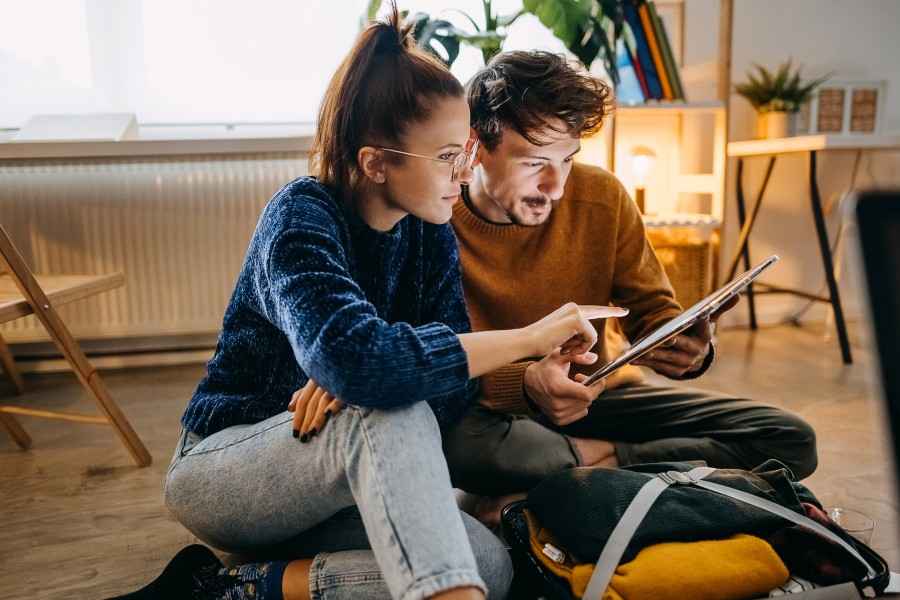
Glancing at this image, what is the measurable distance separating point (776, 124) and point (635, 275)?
66.1 inches

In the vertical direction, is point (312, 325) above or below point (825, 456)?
above

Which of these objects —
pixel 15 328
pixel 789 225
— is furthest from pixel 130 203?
pixel 789 225

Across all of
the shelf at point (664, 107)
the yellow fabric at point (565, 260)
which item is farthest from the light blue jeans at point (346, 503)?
the shelf at point (664, 107)

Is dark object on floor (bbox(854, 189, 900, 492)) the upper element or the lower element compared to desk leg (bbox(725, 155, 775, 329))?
upper

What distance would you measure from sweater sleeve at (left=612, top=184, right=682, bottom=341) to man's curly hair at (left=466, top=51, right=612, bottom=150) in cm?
19

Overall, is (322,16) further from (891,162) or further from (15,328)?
(891,162)

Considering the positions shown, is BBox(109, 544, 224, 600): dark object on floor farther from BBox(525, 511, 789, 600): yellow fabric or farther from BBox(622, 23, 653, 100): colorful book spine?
BBox(622, 23, 653, 100): colorful book spine

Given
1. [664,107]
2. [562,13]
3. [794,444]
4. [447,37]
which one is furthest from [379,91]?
[664,107]

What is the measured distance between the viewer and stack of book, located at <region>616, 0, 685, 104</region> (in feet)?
7.59

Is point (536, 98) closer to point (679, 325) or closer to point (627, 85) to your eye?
point (679, 325)

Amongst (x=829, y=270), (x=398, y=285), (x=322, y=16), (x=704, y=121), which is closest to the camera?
(x=398, y=285)

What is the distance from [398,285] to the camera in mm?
1103

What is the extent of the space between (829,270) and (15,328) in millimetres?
2730

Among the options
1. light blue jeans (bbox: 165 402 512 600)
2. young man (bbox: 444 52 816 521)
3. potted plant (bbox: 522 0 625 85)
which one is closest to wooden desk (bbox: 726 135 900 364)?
potted plant (bbox: 522 0 625 85)
